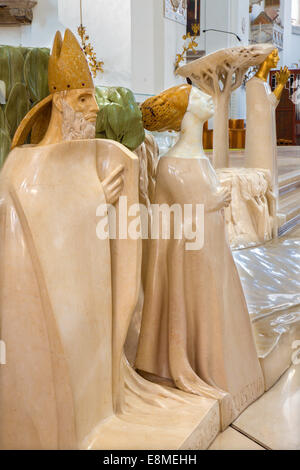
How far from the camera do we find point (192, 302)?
1.83 m

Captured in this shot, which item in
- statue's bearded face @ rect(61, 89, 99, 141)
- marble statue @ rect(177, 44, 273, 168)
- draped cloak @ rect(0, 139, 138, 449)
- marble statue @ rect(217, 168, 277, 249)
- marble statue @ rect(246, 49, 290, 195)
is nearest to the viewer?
draped cloak @ rect(0, 139, 138, 449)

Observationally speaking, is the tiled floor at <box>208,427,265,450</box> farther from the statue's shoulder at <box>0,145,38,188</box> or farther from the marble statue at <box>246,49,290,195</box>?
the marble statue at <box>246,49,290,195</box>

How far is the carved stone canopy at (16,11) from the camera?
520 centimetres

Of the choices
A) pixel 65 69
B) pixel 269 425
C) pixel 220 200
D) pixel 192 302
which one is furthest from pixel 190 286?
pixel 65 69

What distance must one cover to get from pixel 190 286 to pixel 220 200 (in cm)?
34

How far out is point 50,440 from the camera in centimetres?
134

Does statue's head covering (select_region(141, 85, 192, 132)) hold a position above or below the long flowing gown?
above

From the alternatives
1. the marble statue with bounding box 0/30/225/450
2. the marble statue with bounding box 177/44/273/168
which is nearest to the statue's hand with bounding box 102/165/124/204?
the marble statue with bounding box 0/30/225/450

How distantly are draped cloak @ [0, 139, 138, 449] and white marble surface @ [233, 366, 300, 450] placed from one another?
72cm

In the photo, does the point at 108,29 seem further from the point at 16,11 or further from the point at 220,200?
Answer: the point at 220,200

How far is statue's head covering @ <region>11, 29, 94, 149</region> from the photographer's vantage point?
55.7 inches

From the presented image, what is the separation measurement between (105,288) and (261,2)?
59.5ft
